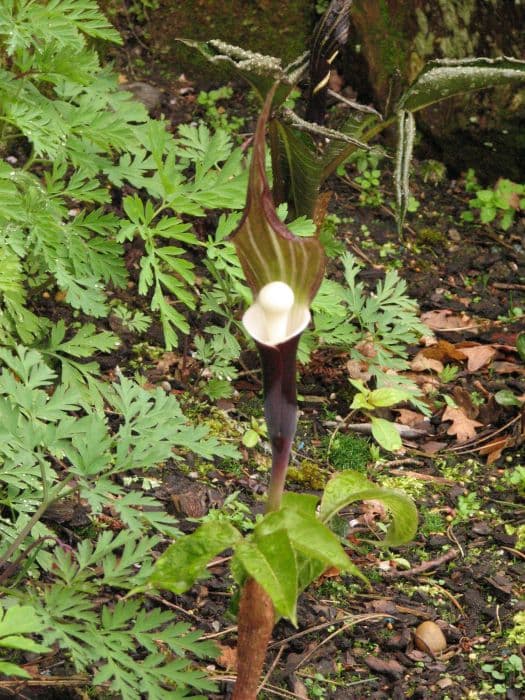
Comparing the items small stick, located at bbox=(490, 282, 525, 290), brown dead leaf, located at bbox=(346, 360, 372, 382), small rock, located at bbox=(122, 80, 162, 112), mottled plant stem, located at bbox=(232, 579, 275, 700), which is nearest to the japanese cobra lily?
mottled plant stem, located at bbox=(232, 579, 275, 700)

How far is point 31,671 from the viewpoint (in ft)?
6.40

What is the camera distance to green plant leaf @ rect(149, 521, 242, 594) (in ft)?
5.15

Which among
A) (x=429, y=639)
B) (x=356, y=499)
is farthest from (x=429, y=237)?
(x=356, y=499)

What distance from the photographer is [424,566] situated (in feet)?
8.26

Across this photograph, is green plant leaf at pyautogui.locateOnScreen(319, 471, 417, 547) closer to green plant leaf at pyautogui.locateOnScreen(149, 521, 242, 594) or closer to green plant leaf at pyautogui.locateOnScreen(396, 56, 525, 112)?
green plant leaf at pyautogui.locateOnScreen(149, 521, 242, 594)

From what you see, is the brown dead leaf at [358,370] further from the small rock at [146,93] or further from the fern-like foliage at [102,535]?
the small rock at [146,93]

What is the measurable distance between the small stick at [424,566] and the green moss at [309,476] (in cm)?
35

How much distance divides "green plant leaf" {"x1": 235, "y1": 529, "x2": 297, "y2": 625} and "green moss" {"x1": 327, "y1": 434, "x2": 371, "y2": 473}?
52.6 inches

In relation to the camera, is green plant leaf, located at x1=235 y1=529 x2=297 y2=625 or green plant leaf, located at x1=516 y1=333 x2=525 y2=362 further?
green plant leaf, located at x1=516 y1=333 x2=525 y2=362

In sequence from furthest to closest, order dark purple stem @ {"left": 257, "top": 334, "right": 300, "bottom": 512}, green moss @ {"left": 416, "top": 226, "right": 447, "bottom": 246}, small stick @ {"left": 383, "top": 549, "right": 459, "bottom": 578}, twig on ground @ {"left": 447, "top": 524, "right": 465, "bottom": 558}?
green moss @ {"left": 416, "top": 226, "right": 447, "bottom": 246} → twig on ground @ {"left": 447, "top": 524, "right": 465, "bottom": 558} → small stick @ {"left": 383, "top": 549, "right": 459, "bottom": 578} → dark purple stem @ {"left": 257, "top": 334, "right": 300, "bottom": 512}

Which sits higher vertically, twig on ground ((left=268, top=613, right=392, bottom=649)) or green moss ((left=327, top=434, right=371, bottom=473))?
twig on ground ((left=268, top=613, right=392, bottom=649))

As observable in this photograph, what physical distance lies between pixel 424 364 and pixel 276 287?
1.93 meters

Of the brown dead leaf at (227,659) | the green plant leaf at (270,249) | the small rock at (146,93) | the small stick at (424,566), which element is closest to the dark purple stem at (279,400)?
the green plant leaf at (270,249)

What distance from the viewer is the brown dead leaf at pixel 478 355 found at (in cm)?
336
